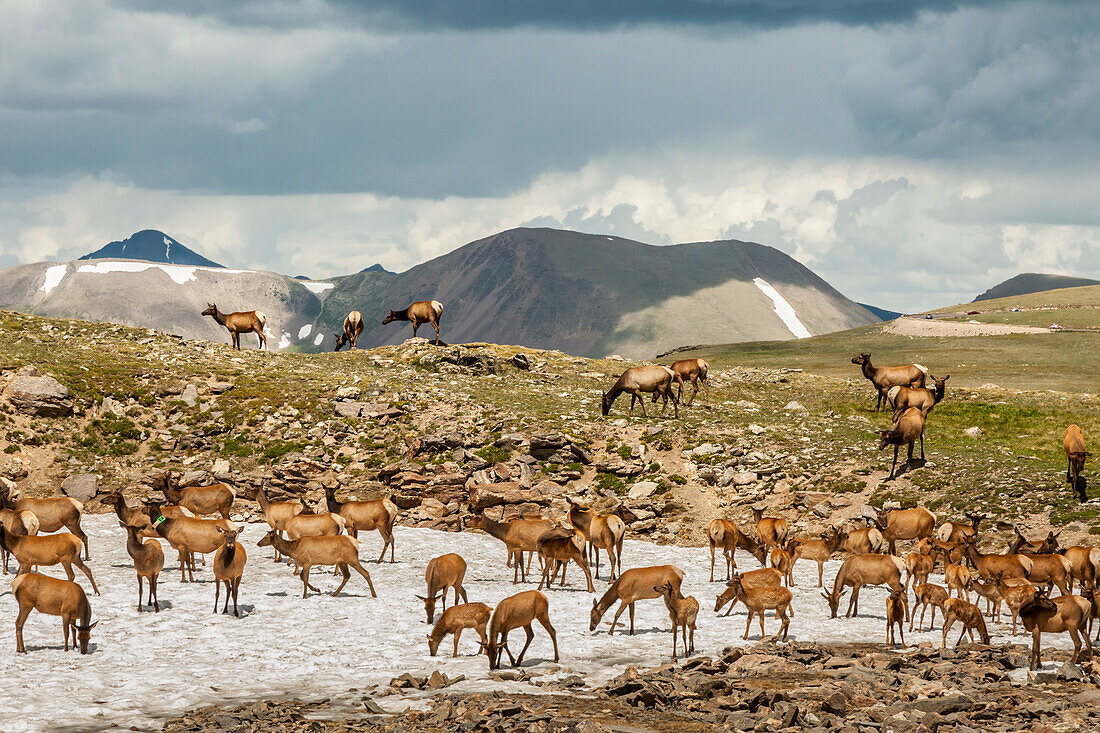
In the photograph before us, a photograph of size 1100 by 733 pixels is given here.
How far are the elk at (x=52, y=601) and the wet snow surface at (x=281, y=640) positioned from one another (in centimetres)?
48

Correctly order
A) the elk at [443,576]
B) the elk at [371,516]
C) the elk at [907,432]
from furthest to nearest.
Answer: the elk at [907,432] < the elk at [371,516] < the elk at [443,576]

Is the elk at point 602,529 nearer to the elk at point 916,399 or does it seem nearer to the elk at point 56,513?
the elk at point 56,513

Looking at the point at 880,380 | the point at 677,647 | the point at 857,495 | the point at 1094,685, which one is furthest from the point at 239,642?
the point at 880,380

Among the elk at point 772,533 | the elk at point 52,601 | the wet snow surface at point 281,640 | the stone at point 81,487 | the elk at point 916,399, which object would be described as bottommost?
the wet snow surface at point 281,640

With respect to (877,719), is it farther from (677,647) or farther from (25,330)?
(25,330)

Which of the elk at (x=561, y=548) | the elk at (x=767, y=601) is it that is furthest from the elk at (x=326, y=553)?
the elk at (x=767, y=601)

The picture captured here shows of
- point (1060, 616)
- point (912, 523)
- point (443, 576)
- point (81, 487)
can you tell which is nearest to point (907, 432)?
point (912, 523)

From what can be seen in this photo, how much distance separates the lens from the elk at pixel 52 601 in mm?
17969

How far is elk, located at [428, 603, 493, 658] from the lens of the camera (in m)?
18.3

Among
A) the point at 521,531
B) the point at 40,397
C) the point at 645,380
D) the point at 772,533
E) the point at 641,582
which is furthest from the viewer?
the point at 645,380

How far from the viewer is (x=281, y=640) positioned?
19.8 m

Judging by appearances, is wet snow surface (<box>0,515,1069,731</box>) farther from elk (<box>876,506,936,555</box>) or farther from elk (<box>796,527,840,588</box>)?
elk (<box>876,506,936,555</box>)

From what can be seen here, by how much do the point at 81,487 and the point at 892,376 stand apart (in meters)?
39.0

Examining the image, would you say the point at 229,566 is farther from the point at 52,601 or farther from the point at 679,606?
the point at 679,606
